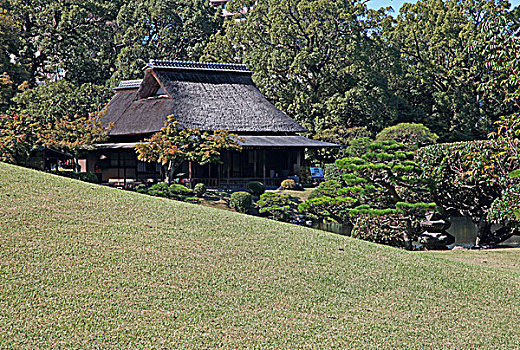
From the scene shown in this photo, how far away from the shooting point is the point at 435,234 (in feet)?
55.5

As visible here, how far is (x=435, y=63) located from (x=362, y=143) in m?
11.4

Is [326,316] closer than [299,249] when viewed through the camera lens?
Yes

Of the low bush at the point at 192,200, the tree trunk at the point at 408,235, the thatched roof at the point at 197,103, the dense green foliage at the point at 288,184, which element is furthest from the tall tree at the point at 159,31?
the tree trunk at the point at 408,235

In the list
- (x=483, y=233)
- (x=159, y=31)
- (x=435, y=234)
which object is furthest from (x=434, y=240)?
(x=159, y=31)

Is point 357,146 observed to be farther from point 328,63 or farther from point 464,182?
point 464,182

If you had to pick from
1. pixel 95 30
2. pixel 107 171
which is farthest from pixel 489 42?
pixel 95 30

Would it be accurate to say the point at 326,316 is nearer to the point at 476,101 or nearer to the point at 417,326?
the point at 417,326

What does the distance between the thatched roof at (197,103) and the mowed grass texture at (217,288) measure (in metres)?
19.9

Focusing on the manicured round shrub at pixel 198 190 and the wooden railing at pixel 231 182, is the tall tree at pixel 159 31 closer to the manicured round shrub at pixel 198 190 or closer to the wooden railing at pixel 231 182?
the wooden railing at pixel 231 182

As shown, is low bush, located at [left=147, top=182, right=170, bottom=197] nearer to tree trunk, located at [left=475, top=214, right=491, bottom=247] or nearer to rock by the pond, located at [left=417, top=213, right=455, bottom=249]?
rock by the pond, located at [left=417, top=213, right=455, bottom=249]

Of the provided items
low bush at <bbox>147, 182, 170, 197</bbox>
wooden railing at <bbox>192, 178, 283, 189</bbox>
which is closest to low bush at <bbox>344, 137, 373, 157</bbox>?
wooden railing at <bbox>192, 178, 283, 189</bbox>

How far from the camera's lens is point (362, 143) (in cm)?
3231

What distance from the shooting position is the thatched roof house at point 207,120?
3172 cm

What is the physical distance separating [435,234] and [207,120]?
1761 centimetres
